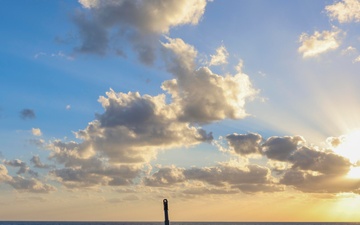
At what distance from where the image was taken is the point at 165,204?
85.0ft

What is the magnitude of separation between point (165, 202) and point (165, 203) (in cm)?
8

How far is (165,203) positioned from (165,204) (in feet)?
0.28

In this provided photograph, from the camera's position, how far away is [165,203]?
25984 mm

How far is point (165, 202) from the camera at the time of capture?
26.0 meters

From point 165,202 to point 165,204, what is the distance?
0.47ft
